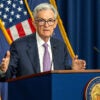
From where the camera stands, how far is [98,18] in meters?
4.47

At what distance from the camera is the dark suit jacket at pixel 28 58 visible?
233cm

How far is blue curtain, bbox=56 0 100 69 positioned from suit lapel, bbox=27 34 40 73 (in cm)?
193

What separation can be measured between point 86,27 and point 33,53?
7.10 feet

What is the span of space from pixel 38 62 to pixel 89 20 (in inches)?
88.2

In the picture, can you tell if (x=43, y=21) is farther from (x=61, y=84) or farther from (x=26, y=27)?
(x=26, y=27)

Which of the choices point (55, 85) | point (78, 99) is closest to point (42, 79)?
point (55, 85)

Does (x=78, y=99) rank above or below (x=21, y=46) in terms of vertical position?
below

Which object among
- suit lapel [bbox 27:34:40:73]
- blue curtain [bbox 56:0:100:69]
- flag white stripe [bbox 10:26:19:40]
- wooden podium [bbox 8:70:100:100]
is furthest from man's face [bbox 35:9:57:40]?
blue curtain [bbox 56:0:100:69]

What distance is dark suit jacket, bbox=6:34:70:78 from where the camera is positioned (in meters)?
2.33

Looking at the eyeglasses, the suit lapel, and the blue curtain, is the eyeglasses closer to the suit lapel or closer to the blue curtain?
the suit lapel

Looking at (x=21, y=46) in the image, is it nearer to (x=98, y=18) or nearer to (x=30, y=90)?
A: (x=30, y=90)

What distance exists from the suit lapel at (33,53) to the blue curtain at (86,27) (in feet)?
6.34

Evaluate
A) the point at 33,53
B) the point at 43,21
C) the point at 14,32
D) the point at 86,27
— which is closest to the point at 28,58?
the point at 33,53

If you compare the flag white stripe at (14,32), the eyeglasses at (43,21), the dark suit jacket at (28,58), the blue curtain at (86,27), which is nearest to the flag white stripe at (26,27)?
the flag white stripe at (14,32)
